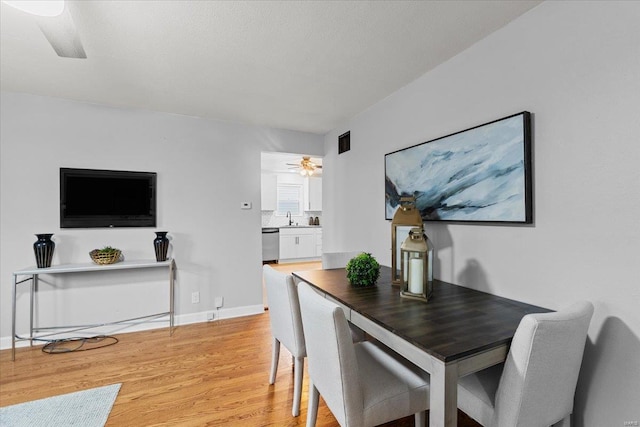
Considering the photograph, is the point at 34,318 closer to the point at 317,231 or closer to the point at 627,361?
the point at 627,361

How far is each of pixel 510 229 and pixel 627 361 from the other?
74 centimetres

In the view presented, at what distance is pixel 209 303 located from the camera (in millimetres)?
3471

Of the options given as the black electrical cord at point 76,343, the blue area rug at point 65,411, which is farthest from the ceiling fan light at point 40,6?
the black electrical cord at point 76,343

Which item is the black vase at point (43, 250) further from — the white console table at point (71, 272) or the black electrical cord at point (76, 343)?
the black electrical cord at point (76, 343)

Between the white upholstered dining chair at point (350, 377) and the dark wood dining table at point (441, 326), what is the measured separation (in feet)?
0.57

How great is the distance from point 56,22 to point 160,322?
287cm

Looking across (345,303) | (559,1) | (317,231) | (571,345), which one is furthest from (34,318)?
(317,231)

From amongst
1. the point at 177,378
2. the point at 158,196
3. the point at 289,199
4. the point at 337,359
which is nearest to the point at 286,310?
the point at 337,359

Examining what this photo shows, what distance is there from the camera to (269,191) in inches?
284

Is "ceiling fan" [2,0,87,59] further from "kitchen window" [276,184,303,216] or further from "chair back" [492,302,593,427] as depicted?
"kitchen window" [276,184,303,216]

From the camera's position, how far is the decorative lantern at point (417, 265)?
64.6 inches

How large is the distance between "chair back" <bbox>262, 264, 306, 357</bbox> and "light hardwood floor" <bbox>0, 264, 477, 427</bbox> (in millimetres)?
416

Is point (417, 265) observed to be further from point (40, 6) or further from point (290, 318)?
point (40, 6)

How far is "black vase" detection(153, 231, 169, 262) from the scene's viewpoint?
10.1ft
